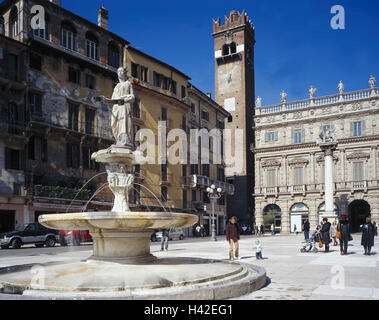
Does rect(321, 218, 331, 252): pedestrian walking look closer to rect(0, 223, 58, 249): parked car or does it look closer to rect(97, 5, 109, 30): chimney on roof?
rect(0, 223, 58, 249): parked car

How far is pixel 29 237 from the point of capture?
2461 centimetres

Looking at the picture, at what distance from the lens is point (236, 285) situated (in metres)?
7.07

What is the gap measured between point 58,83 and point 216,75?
32.9 m

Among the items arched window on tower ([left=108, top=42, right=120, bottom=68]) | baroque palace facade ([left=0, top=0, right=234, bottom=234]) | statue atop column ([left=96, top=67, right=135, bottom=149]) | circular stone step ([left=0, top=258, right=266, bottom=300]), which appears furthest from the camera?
arched window on tower ([left=108, top=42, right=120, bottom=68])

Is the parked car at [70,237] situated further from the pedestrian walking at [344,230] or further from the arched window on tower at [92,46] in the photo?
the pedestrian walking at [344,230]

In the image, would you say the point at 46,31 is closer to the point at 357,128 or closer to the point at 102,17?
the point at 102,17

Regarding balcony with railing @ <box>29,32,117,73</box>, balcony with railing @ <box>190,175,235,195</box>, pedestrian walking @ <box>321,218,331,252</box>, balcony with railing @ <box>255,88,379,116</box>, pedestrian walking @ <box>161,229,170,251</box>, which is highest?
balcony with railing @ <box>29,32,117,73</box>

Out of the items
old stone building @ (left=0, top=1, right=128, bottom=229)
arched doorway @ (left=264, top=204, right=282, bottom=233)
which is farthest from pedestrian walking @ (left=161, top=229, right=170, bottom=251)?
arched doorway @ (left=264, top=204, right=282, bottom=233)

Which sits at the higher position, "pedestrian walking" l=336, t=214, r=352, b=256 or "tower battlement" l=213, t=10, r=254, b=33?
"tower battlement" l=213, t=10, r=254, b=33

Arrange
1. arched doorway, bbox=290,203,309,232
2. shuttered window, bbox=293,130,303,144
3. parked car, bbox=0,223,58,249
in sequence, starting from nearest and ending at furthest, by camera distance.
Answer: parked car, bbox=0,223,58,249 < arched doorway, bbox=290,203,309,232 < shuttered window, bbox=293,130,303,144

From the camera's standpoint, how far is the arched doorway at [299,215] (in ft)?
169

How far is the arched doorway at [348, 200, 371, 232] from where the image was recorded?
49438 millimetres

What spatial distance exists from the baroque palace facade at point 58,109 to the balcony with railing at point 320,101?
20886mm
